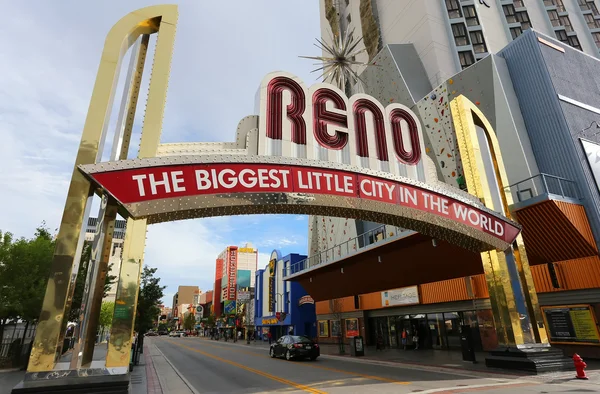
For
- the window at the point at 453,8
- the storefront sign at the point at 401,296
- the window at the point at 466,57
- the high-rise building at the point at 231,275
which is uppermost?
the window at the point at 453,8

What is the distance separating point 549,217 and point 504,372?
6839 mm

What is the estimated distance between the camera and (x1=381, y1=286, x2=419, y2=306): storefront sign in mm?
24608

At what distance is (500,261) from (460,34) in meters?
29.8

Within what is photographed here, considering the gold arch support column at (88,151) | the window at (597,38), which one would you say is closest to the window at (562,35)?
the window at (597,38)

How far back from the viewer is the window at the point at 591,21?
153ft

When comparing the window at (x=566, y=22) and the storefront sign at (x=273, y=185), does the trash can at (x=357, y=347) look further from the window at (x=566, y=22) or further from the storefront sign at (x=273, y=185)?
the window at (x=566, y=22)

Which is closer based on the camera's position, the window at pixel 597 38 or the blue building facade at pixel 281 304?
the blue building facade at pixel 281 304

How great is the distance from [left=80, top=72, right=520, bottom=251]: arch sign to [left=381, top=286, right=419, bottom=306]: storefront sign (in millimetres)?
11631

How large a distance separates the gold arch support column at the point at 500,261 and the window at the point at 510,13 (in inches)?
1383

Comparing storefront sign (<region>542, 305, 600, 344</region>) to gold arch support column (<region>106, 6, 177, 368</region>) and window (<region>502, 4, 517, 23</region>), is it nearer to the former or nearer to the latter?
gold arch support column (<region>106, 6, 177, 368</region>)

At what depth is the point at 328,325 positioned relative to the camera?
119ft

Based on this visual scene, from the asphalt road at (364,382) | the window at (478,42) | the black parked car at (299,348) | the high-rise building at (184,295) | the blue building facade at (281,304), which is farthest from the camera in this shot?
the high-rise building at (184,295)

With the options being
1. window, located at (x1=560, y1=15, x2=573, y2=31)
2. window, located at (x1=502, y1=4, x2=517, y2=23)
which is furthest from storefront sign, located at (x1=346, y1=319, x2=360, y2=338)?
window, located at (x1=560, y1=15, x2=573, y2=31)

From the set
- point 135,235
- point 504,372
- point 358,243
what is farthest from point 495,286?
point 358,243
